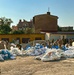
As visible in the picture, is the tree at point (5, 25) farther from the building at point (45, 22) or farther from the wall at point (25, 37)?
the wall at point (25, 37)

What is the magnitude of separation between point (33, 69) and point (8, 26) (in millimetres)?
46385

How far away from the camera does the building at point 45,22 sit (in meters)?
48.2

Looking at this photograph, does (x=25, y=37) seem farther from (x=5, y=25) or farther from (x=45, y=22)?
(x=5, y=25)

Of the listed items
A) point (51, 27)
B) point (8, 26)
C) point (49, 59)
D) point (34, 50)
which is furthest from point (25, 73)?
point (8, 26)

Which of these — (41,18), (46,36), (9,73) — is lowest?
(9,73)

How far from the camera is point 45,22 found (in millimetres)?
48625

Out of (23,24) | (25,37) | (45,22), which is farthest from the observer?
(23,24)

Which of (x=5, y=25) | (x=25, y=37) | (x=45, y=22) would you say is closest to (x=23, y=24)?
(x=5, y=25)

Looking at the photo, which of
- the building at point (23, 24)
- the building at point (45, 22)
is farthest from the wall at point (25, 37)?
the building at point (23, 24)

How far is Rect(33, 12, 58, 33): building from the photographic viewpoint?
48250 mm

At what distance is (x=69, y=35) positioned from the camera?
114 ft

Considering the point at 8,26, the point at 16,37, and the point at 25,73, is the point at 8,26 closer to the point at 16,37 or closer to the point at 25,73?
the point at 16,37

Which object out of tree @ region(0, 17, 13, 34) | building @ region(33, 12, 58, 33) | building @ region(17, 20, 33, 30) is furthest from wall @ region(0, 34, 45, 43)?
building @ region(17, 20, 33, 30)

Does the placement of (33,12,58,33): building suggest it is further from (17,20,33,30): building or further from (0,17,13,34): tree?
(17,20,33,30): building
